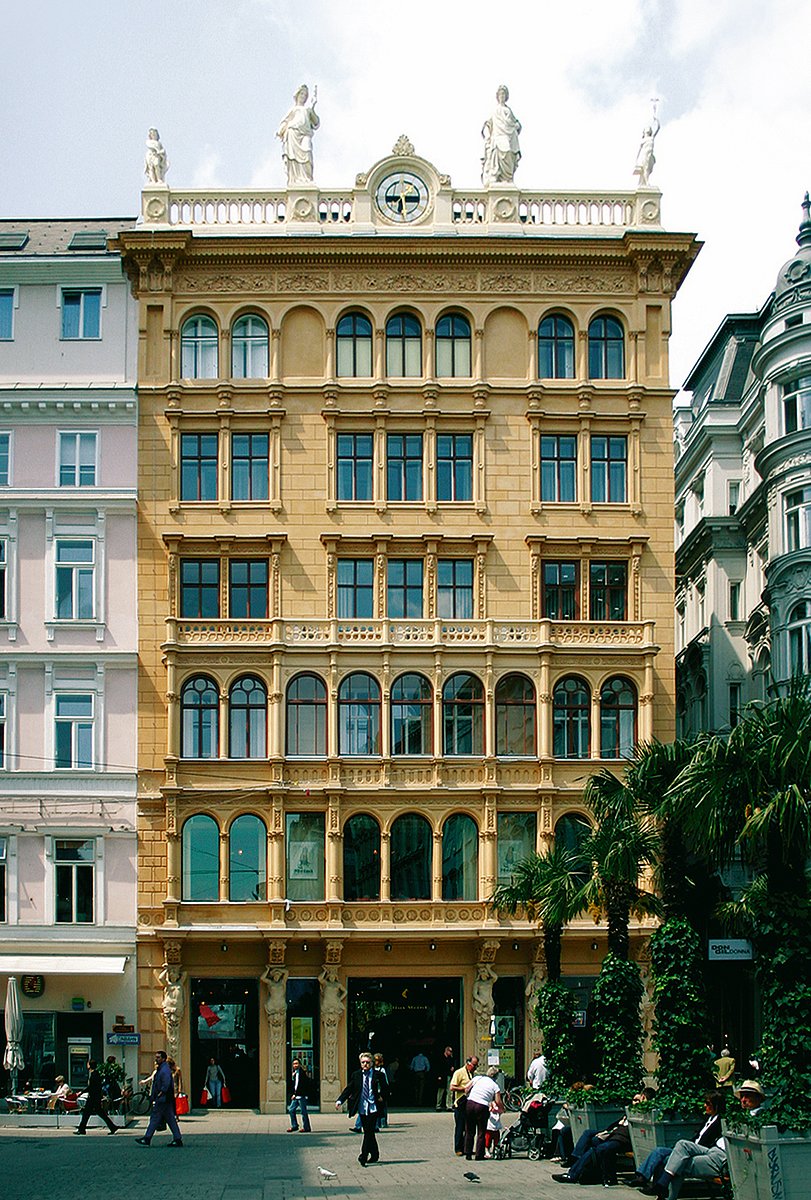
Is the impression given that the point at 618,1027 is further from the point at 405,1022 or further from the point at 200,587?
the point at 200,587

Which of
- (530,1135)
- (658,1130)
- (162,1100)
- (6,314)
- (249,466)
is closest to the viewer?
(658,1130)

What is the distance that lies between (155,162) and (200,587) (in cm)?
1445

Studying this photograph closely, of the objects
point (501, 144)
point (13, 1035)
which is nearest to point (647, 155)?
point (501, 144)

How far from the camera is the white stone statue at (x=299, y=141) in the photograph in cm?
6322

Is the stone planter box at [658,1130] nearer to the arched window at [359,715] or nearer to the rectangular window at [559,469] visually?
the arched window at [359,715]

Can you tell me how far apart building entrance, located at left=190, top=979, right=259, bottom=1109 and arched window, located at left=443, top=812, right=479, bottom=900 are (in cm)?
690

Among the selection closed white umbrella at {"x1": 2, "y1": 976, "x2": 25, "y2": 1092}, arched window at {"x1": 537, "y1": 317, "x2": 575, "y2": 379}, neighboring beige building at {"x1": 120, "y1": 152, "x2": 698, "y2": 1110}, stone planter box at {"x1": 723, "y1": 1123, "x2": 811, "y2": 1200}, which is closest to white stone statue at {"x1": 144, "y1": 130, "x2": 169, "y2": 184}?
neighboring beige building at {"x1": 120, "y1": 152, "x2": 698, "y2": 1110}

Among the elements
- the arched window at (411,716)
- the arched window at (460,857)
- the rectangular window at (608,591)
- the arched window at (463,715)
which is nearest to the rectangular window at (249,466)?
the arched window at (411,716)

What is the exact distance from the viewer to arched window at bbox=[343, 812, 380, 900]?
193 feet

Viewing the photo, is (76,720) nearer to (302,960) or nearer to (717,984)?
(302,960)

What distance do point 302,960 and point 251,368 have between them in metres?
19.3

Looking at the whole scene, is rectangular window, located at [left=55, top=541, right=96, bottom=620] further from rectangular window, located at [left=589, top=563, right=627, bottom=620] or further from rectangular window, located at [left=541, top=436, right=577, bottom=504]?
rectangular window, located at [left=589, top=563, right=627, bottom=620]

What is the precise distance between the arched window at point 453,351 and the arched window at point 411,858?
14648mm

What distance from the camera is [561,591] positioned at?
200ft
